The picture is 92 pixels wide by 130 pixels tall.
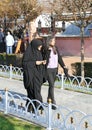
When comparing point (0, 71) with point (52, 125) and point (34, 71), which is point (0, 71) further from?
point (52, 125)

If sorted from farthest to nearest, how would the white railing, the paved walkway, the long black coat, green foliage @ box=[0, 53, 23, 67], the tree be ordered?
green foliage @ box=[0, 53, 23, 67] < the tree < the paved walkway < the long black coat < the white railing

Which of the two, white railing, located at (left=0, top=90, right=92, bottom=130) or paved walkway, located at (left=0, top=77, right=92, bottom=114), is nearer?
white railing, located at (left=0, top=90, right=92, bottom=130)

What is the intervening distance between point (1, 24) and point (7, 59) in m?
7.69

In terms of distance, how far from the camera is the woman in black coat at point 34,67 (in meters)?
8.51

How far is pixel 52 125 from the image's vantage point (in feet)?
25.4

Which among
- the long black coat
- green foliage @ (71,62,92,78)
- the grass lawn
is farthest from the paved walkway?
green foliage @ (71,62,92,78)

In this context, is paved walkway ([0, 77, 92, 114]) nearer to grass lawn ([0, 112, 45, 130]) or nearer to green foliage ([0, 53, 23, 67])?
grass lawn ([0, 112, 45, 130])

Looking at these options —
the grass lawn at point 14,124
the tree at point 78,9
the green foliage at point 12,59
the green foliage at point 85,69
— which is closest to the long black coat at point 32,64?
the grass lawn at point 14,124

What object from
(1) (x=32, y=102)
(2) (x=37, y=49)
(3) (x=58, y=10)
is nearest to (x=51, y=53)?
(2) (x=37, y=49)

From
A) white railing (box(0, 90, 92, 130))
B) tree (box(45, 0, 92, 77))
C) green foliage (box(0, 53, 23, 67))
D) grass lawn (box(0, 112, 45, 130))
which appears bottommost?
green foliage (box(0, 53, 23, 67))

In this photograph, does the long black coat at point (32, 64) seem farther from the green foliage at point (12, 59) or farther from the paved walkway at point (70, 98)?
the green foliage at point (12, 59)

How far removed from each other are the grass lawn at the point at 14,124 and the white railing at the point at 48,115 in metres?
0.17

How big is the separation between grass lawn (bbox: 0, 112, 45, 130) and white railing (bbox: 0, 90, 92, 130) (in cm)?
17

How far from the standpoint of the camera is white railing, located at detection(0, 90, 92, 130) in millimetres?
7285
